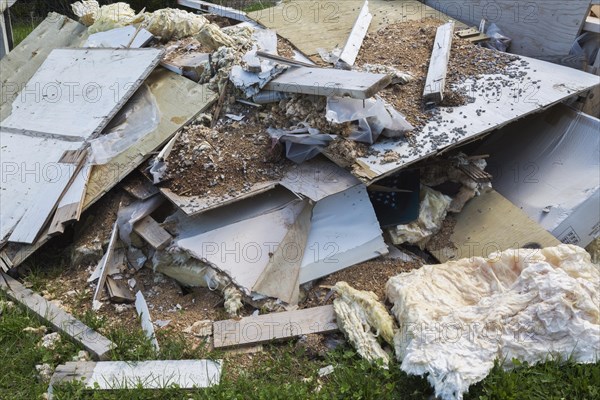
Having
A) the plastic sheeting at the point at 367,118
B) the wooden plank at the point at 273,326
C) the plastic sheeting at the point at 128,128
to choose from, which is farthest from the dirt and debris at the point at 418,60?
the plastic sheeting at the point at 128,128

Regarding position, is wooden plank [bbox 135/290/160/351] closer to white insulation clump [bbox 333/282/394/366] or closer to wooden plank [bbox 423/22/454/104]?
white insulation clump [bbox 333/282/394/366]

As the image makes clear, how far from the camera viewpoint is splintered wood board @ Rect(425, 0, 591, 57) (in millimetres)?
5828

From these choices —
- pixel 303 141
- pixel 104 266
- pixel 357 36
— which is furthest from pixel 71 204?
pixel 357 36

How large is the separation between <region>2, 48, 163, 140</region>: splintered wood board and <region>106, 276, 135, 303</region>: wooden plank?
4.29ft

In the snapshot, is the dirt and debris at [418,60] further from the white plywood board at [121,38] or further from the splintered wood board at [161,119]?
the white plywood board at [121,38]

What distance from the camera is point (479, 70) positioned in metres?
5.46

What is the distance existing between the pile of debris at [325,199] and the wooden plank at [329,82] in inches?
0.8

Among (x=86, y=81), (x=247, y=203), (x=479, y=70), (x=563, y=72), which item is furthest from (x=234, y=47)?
(x=563, y=72)

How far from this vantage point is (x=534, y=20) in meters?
6.11

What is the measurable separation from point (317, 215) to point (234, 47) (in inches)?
80.7

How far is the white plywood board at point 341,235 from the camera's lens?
179 inches

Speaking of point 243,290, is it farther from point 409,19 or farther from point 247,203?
point 409,19

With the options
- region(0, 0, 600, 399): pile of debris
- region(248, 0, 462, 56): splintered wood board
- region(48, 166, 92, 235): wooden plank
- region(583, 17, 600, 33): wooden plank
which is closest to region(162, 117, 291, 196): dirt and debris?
region(0, 0, 600, 399): pile of debris

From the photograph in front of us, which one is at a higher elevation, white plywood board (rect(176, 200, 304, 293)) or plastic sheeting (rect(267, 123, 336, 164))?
plastic sheeting (rect(267, 123, 336, 164))
